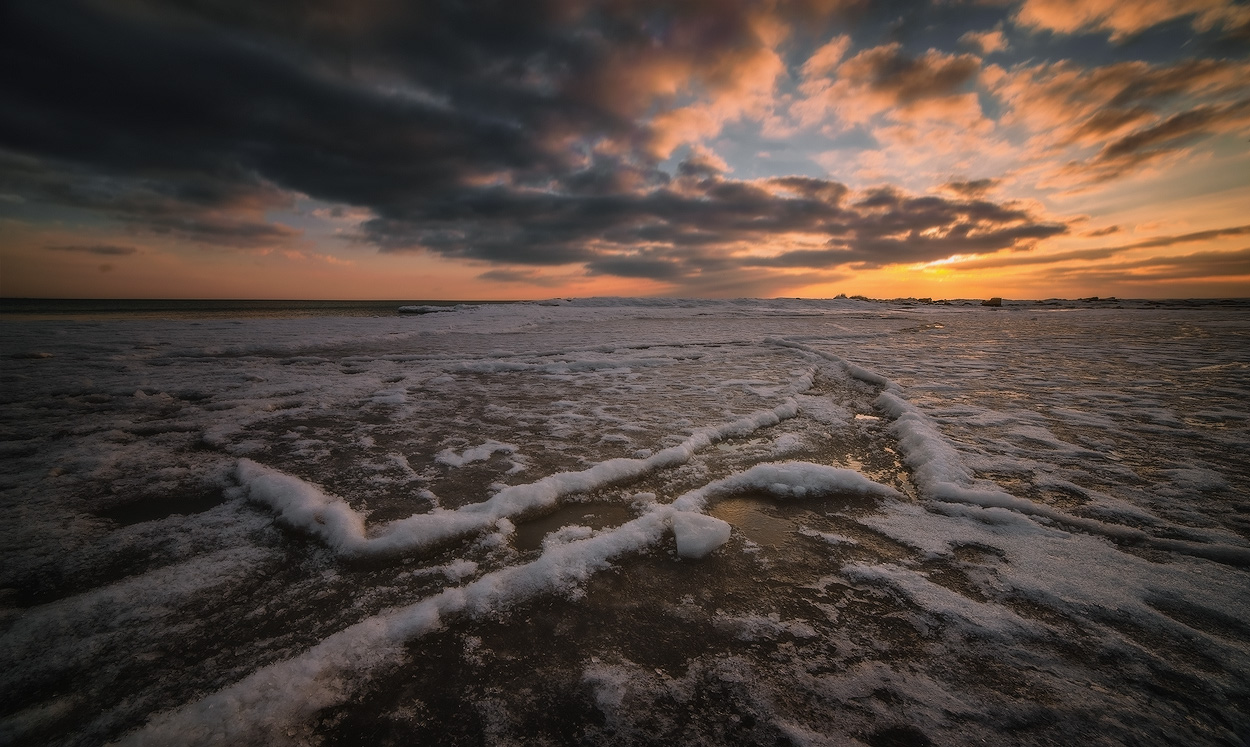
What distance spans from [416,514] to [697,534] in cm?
141

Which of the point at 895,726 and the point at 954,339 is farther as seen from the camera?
the point at 954,339

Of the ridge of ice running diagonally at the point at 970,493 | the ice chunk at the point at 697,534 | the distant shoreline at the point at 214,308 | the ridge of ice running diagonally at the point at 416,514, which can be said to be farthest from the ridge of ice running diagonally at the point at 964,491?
the distant shoreline at the point at 214,308

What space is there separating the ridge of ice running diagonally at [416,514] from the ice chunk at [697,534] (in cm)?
69

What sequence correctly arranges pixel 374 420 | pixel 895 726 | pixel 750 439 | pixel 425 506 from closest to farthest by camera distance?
pixel 895 726 → pixel 425 506 → pixel 750 439 → pixel 374 420

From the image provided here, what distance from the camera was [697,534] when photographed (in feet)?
6.34

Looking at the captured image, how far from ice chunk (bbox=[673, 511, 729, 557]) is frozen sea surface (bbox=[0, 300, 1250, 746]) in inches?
0.6

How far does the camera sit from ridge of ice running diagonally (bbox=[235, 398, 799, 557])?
1978 mm

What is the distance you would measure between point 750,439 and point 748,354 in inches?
204

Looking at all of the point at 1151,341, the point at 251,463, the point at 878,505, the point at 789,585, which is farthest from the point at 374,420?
the point at 1151,341

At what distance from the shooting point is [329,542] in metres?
1.98

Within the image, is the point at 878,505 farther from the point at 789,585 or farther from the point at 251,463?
the point at 251,463

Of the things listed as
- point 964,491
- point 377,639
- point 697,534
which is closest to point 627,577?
point 697,534

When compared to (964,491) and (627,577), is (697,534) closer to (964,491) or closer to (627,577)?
(627,577)

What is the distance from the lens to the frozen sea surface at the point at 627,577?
3.90 feet
